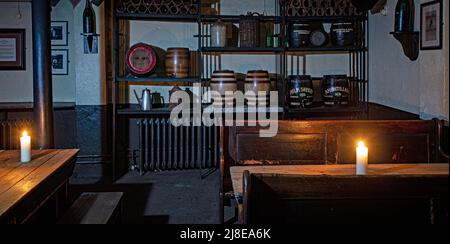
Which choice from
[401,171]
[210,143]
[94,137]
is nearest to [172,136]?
[210,143]

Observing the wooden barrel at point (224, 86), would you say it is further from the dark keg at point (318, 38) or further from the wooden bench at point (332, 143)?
the wooden bench at point (332, 143)

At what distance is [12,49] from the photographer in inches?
224

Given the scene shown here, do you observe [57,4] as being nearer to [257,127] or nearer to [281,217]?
[257,127]

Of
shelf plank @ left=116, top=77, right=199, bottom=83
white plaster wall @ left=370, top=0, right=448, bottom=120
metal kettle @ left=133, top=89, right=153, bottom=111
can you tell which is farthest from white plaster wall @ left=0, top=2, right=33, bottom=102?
white plaster wall @ left=370, top=0, right=448, bottom=120

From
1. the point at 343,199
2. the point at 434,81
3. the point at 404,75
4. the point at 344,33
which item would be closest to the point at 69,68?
the point at 344,33

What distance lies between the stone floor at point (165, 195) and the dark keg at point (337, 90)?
1.38 m

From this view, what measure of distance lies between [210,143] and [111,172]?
1050 millimetres

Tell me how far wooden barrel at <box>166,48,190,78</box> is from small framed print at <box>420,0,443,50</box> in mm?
2290

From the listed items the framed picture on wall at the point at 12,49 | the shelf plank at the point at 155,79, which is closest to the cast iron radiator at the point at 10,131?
the framed picture on wall at the point at 12,49

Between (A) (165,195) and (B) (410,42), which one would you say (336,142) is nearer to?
(B) (410,42)

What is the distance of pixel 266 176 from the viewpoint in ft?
5.99

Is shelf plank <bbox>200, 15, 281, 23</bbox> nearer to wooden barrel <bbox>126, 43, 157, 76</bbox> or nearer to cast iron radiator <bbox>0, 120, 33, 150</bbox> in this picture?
wooden barrel <bbox>126, 43, 157, 76</bbox>

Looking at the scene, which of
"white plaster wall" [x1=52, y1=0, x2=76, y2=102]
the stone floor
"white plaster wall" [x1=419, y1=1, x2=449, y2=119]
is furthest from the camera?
"white plaster wall" [x1=52, y1=0, x2=76, y2=102]

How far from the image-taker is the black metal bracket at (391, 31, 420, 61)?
4316mm
